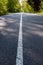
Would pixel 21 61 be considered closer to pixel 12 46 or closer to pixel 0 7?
pixel 12 46

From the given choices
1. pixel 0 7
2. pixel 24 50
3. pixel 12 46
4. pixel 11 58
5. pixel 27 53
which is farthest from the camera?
pixel 0 7

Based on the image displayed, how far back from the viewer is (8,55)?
15.9 feet

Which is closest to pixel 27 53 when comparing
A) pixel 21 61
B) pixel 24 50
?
pixel 24 50

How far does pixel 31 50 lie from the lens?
5387 mm

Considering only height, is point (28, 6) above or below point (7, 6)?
below

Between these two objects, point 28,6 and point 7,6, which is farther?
point 28,6

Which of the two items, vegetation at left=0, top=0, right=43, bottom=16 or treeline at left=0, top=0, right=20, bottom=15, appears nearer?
treeline at left=0, top=0, right=20, bottom=15

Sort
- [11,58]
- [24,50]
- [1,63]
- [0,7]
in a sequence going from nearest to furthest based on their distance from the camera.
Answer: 1. [1,63]
2. [11,58]
3. [24,50]
4. [0,7]

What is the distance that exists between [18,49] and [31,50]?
0.37 m

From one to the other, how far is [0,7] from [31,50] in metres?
28.8

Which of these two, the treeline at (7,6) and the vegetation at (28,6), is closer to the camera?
the treeline at (7,6)

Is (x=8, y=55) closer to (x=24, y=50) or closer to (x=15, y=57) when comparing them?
(x=15, y=57)

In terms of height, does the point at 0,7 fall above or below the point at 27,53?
below

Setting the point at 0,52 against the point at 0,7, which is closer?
the point at 0,52
